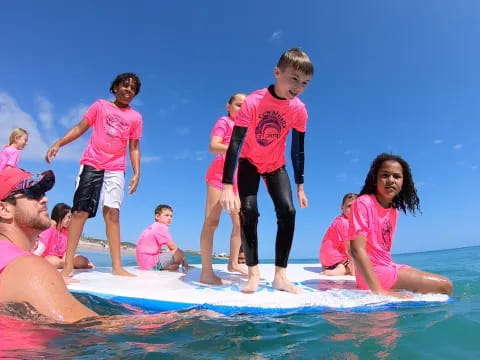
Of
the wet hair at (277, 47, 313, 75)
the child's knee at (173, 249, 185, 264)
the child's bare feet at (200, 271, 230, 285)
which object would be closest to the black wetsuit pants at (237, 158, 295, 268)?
A: the child's bare feet at (200, 271, 230, 285)

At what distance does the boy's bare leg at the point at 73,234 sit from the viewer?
3.84m

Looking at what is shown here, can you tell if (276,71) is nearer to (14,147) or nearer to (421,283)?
(421,283)

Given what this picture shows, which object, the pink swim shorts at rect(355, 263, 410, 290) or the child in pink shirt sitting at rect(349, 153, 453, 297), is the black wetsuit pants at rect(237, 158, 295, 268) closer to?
the child in pink shirt sitting at rect(349, 153, 453, 297)

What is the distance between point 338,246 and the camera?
5.27m

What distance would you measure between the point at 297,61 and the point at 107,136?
7.81 ft

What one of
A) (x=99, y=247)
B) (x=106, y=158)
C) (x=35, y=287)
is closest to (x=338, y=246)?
(x=106, y=158)

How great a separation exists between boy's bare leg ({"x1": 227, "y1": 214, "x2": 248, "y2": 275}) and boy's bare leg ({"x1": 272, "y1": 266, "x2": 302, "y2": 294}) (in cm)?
130

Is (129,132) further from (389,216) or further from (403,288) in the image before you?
(403,288)

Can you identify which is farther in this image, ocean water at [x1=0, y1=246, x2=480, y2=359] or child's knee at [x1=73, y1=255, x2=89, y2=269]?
child's knee at [x1=73, y1=255, x2=89, y2=269]

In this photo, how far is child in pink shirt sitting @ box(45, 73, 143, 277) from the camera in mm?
3979

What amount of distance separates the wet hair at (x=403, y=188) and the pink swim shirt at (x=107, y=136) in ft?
9.29

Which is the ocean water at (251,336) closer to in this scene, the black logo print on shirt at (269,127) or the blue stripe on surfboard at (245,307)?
the blue stripe on surfboard at (245,307)

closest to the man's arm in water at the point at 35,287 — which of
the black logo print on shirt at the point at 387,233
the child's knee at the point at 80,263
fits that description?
the black logo print on shirt at the point at 387,233

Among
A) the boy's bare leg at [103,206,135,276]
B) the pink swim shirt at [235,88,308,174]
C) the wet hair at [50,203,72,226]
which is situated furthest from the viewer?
the wet hair at [50,203,72,226]
